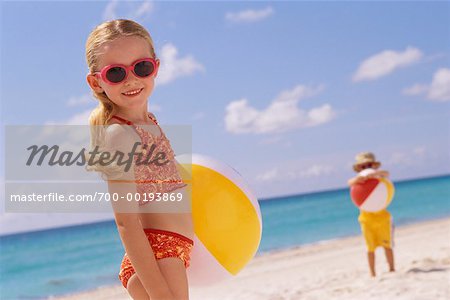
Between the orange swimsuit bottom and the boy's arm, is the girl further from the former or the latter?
the boy's arm

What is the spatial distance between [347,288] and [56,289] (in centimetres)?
1038

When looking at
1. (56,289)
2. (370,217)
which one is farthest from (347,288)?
(56,289)

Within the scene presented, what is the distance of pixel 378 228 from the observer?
26.7 feet

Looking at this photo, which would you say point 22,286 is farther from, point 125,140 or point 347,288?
point 125,140

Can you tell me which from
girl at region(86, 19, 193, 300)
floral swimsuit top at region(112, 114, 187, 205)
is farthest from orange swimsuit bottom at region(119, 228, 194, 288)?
floral swimsuit top at region(112, 114, 187, 205)

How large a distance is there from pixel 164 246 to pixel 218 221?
1.33ft

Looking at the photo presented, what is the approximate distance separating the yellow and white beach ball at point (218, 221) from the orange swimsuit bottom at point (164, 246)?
172mm

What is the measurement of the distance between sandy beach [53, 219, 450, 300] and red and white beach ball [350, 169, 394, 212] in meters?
0.99

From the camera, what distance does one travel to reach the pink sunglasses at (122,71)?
2762 mm

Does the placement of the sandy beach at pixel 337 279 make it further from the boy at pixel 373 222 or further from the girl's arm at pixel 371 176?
the girl's arm at pixel 371 176

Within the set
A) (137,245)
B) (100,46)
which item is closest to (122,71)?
(100,46)

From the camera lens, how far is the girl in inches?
103

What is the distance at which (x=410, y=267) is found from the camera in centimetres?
866

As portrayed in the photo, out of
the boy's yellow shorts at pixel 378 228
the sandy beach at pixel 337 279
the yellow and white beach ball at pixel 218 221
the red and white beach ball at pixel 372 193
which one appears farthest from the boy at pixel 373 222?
the yellow and white beach ball at pixel 218 221
